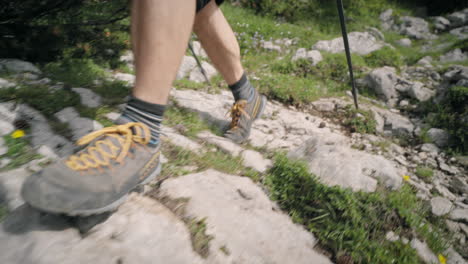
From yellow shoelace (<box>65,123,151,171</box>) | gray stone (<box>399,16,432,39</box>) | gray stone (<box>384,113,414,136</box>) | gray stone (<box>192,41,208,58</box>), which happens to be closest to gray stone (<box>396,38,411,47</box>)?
gray stone (<box>399,16,432,39</box>)

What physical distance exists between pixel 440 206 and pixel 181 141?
2004mm

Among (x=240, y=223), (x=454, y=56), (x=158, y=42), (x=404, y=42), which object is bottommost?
(x=240, y=223)

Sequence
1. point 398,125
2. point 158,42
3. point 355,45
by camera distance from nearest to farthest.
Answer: point 158,42, point 398,125, point 355,45

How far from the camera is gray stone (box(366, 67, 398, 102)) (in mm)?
4012

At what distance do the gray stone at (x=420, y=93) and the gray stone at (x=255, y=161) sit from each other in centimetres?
312

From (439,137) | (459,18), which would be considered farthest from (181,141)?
(459,18)

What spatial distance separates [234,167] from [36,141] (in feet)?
3.93

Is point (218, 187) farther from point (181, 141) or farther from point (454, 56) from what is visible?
point (454, 56)

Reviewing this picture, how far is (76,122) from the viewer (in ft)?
5.85

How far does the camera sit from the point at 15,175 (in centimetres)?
120

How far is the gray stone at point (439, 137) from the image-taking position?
2.99m

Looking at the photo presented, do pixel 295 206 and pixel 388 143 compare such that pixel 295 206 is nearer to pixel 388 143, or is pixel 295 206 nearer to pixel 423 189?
pixel 423 189

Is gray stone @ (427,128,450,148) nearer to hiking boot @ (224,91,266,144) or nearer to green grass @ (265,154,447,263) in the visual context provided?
green grass @ (265,154,447,263)

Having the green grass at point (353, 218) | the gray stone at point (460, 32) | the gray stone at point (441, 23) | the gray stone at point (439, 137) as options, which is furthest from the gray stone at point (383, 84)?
the gray stone at point (441, 23)
